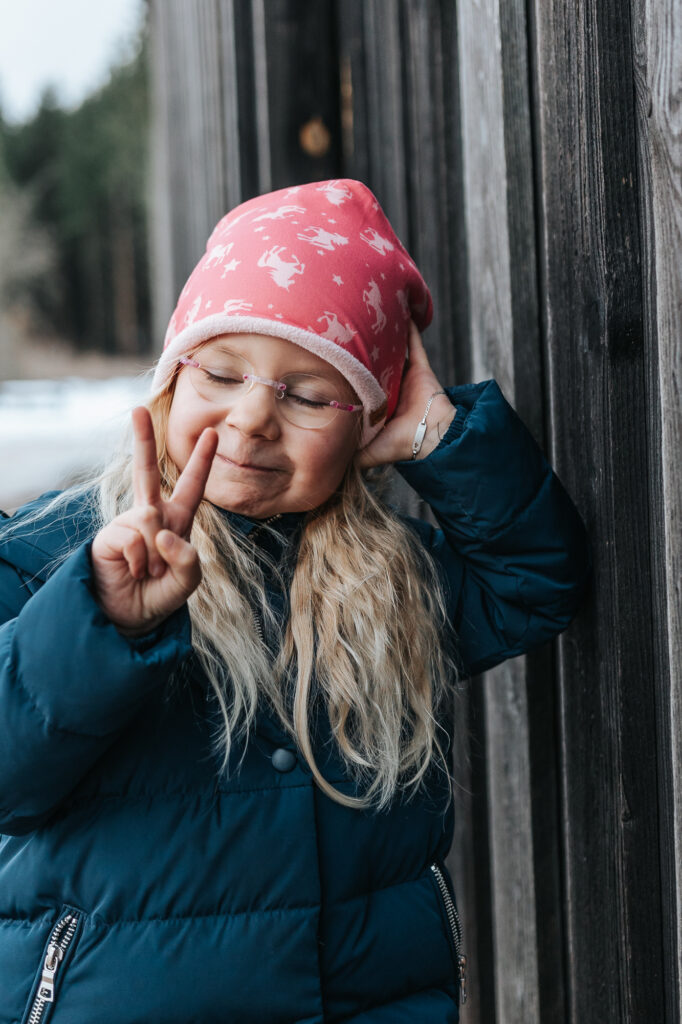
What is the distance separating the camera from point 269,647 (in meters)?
1.57

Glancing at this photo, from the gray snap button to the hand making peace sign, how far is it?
11.9 inches

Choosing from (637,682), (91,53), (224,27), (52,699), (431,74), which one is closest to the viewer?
(52,699)

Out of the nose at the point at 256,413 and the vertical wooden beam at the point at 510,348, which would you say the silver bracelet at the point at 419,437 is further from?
the nose at the point at 256,413

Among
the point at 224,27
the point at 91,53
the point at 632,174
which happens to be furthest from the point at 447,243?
the point at 91,53

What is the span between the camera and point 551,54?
1555mm

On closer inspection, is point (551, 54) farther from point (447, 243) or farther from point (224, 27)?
point (224, 27)

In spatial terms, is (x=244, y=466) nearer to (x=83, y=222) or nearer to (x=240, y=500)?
(x=240, y=500)

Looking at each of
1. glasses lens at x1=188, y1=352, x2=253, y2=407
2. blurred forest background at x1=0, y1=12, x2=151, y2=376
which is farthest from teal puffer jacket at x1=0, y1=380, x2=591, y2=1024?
blurred forest background at x1=0, y1=12, x2=151, y2=376

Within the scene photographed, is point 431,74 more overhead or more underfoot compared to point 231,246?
more overhead

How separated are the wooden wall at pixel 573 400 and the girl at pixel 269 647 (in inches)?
5.2

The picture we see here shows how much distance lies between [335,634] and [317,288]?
0.52 meters

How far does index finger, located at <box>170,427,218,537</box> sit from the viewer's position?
4.27 feet

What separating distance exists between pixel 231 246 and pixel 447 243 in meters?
0.78

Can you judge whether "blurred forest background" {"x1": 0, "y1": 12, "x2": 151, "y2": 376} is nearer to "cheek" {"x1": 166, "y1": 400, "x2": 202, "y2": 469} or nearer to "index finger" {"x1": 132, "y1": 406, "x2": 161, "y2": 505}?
"cheek" {"x1": 166, "y1": 400, "x2": 202, "y2": 469}
